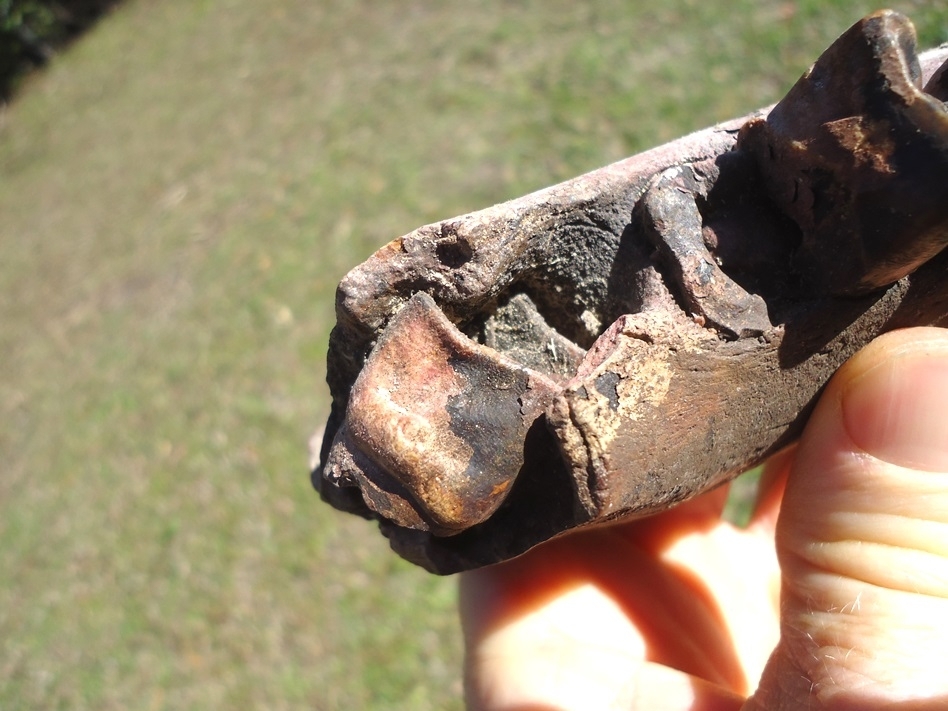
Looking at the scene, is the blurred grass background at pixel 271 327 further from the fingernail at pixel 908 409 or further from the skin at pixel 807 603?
the fingernail at pixel 908 409

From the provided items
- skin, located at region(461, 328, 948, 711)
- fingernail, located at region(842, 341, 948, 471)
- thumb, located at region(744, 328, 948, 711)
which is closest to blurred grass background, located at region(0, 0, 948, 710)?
skin, located at region(461, 328, 948, 711)

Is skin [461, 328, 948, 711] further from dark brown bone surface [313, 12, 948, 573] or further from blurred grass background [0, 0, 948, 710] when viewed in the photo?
blurred grass background [0, 0, 948, 710]

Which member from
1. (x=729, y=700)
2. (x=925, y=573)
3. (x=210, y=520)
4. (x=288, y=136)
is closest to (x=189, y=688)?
(x=210, y=520)

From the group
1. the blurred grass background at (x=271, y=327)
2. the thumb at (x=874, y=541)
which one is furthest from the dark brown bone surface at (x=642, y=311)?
the blurred grass background at (x=271, y=327)

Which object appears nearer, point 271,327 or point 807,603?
point 807,603

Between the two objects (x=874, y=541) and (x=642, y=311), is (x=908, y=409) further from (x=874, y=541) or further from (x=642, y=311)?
(x=642, y=311)

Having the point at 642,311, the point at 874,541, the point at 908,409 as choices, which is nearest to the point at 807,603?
the point at 874,541

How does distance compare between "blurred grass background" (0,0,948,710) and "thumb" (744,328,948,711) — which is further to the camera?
"blurred grass background" (0,0,948,710)
